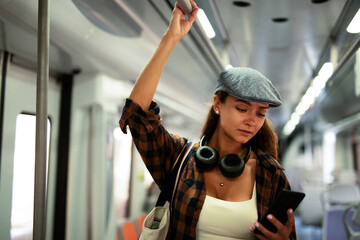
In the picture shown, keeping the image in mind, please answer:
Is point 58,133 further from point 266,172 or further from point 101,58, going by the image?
point 266,172

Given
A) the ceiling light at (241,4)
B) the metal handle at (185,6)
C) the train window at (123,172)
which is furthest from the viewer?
the train window at (123,172)

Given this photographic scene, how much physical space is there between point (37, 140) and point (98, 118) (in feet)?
7.42

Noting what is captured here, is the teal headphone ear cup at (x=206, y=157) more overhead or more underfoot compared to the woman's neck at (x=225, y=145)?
more underfoot

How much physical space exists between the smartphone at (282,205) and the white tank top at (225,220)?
6 cm

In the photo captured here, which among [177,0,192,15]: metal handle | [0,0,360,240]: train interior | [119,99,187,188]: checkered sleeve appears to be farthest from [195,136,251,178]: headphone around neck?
[177,0,192,15]: metal handle

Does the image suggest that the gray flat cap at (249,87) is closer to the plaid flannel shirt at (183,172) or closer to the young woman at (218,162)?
the young woman at (218,162)

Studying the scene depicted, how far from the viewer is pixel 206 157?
1603mm

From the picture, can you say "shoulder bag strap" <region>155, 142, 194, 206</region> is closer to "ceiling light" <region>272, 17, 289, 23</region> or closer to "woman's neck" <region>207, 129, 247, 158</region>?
"woman's neck" <region>207, 129, 247, 158</region>

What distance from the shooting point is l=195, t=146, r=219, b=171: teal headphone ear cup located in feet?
5.08

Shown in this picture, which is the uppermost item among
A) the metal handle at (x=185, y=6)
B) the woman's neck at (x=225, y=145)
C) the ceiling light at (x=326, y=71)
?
the ceiling light at (x=326, y=71)

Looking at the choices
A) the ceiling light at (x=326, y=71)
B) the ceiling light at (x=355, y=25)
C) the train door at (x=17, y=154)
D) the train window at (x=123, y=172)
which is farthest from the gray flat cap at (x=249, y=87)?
the ceiling light at (x=326, y=71)

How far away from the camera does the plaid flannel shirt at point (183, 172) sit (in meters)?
1.39

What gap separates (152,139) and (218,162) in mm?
383

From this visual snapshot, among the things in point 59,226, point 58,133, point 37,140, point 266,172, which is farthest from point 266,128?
point 59,226
